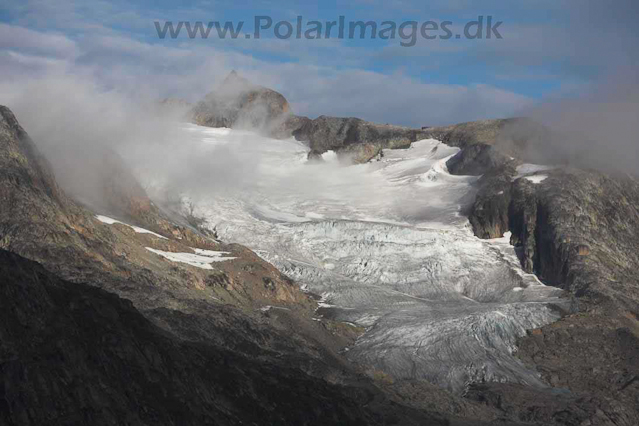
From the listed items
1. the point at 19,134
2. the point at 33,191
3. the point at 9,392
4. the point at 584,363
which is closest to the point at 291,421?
the point at 9,392

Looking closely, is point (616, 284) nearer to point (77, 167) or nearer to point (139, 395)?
point (77, 167)

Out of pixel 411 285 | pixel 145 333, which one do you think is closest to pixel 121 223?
pixel 411 285

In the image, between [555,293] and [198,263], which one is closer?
[198,263]

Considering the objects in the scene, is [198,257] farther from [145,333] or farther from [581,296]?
[145,333]

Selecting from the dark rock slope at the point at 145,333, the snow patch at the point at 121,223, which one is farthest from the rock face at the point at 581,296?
the snow patch at the point at 121,223

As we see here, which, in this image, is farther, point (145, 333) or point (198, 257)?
point (198, 257)

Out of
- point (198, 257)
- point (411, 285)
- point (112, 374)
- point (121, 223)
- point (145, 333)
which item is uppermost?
point (145, 333)

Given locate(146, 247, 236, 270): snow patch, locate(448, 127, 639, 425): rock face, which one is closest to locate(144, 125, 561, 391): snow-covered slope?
locate(448, 127, 639, 425): rock face

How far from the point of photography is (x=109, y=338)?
80812 mm

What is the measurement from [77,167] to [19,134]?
23.9 m

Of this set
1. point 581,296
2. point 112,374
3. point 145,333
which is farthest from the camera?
point 581,296

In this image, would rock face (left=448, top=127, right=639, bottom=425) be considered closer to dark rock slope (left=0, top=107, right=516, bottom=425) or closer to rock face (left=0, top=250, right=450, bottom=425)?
dark rock slope (left=0, top=107, right=516, bottom=425)

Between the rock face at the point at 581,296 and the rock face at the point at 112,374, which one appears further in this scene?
the rock face at the point at 581,296

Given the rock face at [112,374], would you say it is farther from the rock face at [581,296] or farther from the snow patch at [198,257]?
the snow patch at [198,257]
